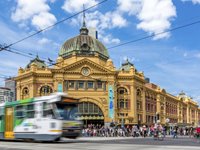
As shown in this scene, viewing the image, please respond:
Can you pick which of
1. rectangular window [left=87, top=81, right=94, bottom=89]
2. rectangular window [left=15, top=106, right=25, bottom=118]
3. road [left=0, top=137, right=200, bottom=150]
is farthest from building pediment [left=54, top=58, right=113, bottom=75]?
road [left=0, top=137, right=200, bottom=150]

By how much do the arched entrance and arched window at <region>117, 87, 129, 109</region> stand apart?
5.16m

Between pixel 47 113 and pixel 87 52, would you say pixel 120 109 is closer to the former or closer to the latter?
pixel 87 52

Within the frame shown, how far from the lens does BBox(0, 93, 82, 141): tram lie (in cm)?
2683

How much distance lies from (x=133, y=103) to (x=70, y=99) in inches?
2246

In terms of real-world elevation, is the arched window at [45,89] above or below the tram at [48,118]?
above

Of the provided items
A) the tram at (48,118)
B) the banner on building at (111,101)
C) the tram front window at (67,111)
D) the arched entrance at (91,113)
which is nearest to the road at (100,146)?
the tram at (48,118)

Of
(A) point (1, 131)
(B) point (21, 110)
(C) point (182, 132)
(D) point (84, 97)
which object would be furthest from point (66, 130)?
(D) point (84, 97)

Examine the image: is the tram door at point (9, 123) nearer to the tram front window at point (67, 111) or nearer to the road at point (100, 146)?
the road at point (100, 146)

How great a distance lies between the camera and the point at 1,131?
1273 inches

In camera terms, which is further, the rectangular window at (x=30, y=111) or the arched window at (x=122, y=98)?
the arched window at (x=122, y=98)

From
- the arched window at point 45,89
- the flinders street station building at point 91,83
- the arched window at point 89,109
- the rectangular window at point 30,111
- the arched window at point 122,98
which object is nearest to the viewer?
the rectangular window at point 30,111

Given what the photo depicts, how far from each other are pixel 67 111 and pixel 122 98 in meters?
56.7

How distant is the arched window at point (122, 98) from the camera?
83500mm

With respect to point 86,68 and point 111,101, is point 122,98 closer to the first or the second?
point 111,101
